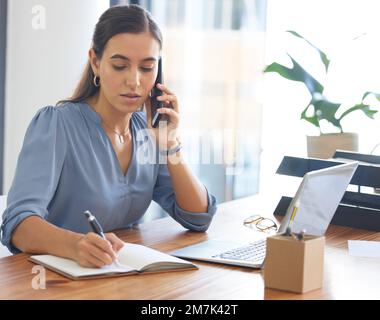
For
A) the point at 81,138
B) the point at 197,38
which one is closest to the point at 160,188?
the point at 81,138

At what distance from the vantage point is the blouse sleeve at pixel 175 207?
6.16ft

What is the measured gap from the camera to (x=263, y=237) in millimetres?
1811

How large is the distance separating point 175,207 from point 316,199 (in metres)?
0.54

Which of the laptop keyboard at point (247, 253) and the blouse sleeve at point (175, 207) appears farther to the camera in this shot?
the blouse sleeve at point (175, 207)

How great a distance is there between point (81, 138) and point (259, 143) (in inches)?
80.1

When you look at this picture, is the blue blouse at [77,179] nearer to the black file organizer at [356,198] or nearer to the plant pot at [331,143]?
the black file organizer at [356,198]

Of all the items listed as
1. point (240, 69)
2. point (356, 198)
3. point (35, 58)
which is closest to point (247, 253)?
point (356, 198)

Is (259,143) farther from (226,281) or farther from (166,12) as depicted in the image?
(226,281)

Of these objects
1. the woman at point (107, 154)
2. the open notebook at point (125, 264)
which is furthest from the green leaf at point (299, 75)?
the open notebook at point (125, 264)

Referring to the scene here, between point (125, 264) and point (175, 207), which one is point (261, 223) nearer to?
point (175, 207)

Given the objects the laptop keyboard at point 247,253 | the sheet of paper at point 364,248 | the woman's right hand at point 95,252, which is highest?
the woman's right hand at point 95,252

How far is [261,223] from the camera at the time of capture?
1.93 m

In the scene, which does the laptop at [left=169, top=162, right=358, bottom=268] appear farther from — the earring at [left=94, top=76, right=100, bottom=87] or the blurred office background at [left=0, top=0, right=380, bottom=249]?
the blurred office background at [left=0, top=0, right=380, bottom=249]

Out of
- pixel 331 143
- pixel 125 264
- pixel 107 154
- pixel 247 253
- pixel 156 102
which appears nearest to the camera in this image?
pixel 125 264
